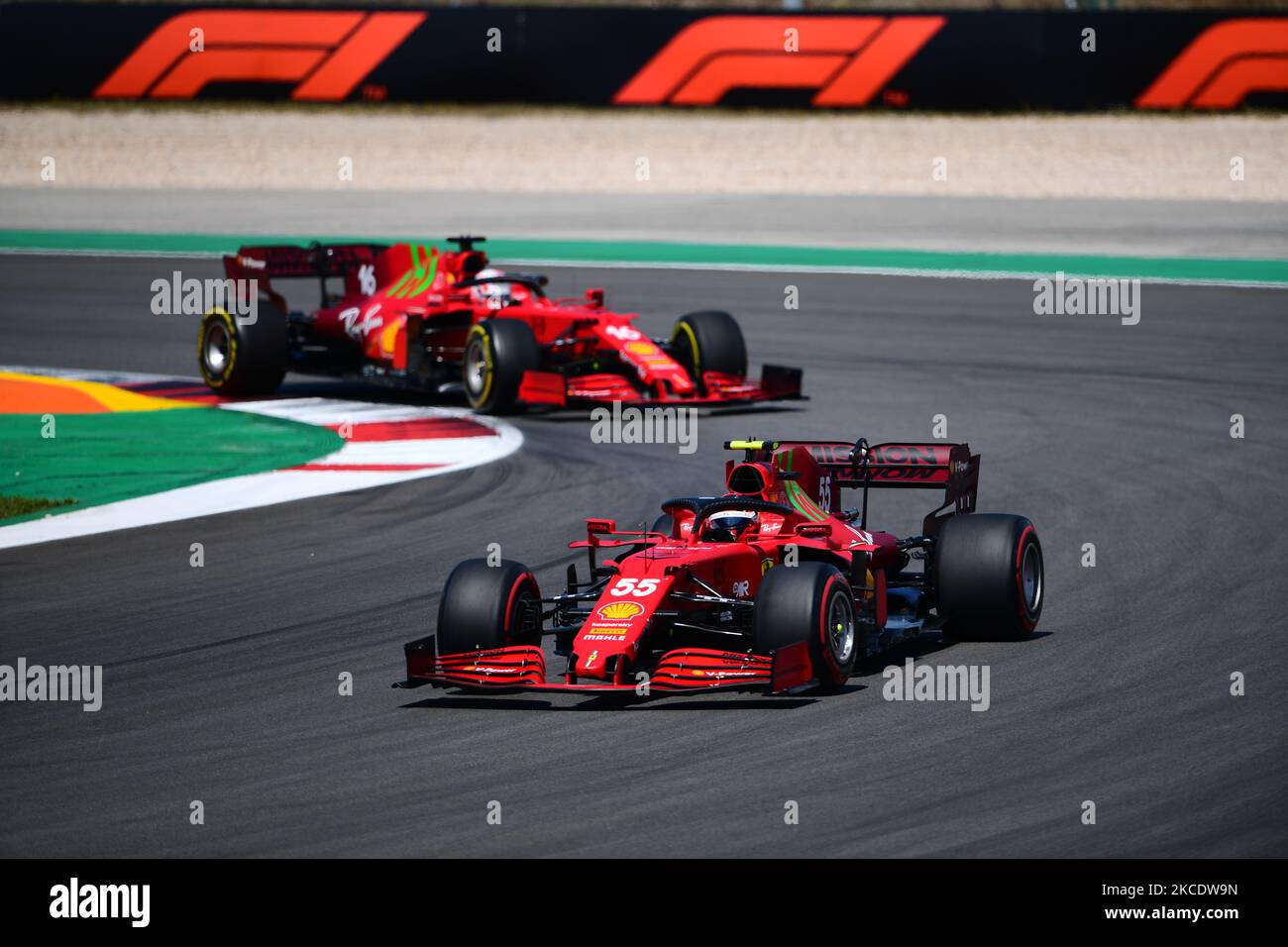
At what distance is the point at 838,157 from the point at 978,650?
28.6 m

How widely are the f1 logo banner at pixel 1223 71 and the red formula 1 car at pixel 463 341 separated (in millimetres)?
19081

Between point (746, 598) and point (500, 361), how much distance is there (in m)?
9.58

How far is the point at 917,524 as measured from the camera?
1466cm

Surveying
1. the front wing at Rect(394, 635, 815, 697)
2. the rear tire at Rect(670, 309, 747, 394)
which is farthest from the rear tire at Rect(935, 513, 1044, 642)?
the rear tire at Rect(670, 309, 747, 394)

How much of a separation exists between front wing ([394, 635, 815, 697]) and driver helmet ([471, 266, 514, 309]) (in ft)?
35.3

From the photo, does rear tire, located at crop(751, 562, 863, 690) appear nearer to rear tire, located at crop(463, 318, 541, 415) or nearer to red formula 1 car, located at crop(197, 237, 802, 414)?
red formula 1 car, located at crop(197, 237, 802, 414)

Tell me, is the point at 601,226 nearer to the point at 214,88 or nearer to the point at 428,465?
the point at 214,88

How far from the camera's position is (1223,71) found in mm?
37125

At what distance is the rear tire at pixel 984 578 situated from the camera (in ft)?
36.1

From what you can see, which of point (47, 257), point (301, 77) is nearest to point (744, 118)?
point (301, 77)

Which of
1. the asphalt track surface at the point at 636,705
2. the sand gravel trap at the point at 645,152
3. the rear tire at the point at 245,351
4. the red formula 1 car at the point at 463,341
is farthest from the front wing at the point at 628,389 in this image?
the sand gravel trap at the point at 645,152
